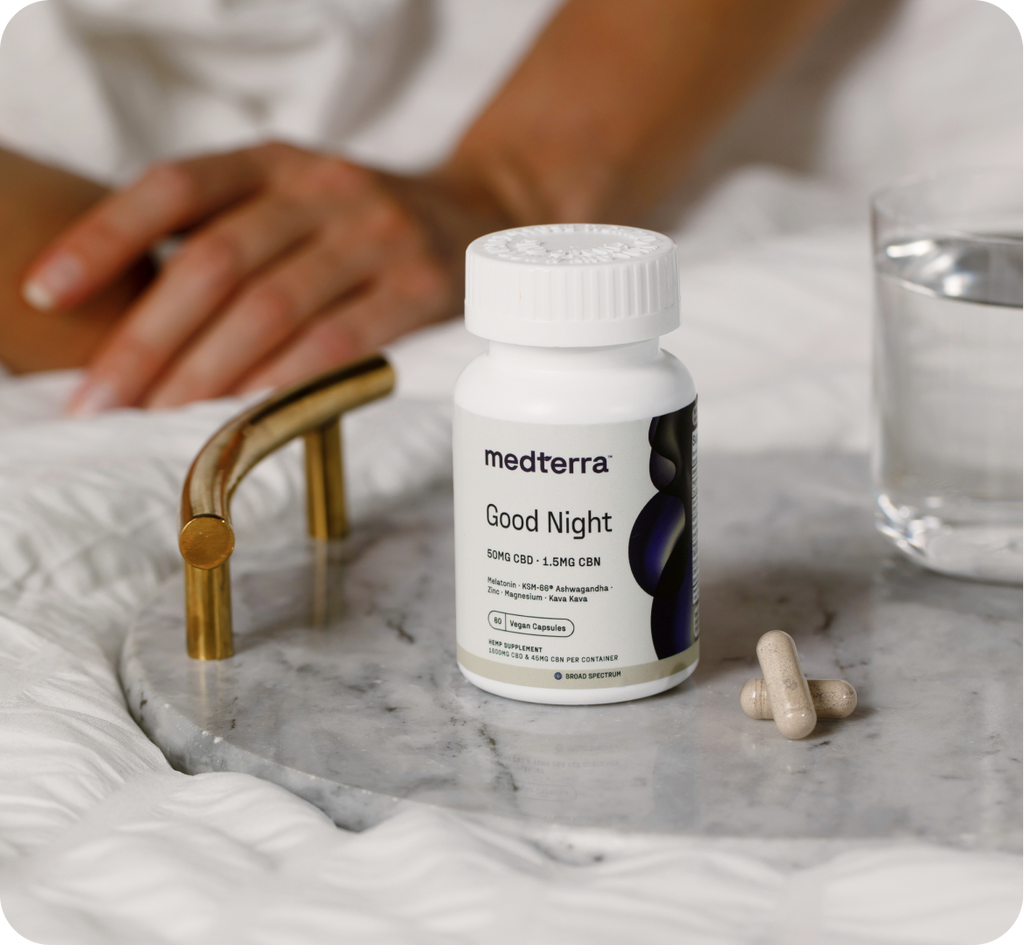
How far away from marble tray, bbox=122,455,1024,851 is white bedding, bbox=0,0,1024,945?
0.06 feet

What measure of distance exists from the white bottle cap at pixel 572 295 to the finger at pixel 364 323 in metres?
0.56

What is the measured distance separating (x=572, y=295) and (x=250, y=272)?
68cm

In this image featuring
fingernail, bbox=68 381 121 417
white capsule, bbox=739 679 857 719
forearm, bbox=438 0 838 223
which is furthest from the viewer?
forearm, bbox=438 0 838 223

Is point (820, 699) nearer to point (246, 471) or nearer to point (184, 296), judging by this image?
point (246, 471)

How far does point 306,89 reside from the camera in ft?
4.25

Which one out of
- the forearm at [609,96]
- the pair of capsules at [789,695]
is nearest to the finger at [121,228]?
the forearm at [609,96]

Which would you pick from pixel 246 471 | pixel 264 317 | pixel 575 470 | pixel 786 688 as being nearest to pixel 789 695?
pixel 786 688

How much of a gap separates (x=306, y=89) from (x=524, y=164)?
23 cm

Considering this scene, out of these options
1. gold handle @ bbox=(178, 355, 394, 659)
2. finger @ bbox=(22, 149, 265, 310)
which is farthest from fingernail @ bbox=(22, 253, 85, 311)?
gold handle @ bbox=(178, 355, 394, 659)

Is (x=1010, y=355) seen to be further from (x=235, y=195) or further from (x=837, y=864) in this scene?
(x=235, y=195)

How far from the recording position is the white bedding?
0.42m

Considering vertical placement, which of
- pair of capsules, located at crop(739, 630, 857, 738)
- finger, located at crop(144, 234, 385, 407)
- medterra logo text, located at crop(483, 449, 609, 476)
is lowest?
finger, located at crop(144, 234, 385, 407)

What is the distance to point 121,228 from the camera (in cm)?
102

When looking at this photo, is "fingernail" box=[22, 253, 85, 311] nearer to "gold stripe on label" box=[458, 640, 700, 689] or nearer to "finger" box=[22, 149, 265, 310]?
"finger" box=[22, 149, 265, 310]
